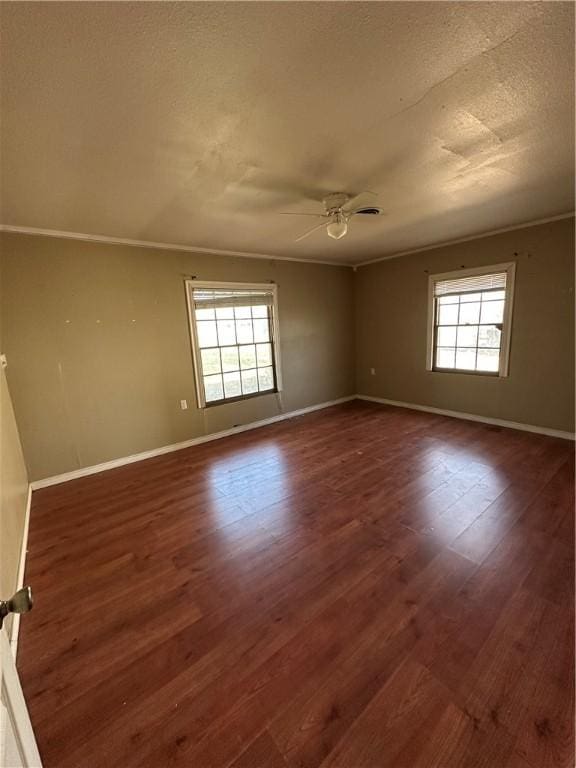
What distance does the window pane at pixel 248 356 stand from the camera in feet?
14.5

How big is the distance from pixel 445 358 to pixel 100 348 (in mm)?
4513

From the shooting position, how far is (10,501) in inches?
77.8

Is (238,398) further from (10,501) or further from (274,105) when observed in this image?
(274,105)

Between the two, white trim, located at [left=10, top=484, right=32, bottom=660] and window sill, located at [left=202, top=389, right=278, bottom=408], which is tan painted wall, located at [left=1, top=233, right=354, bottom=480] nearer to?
window sill, located at [left=202, top=389, right=278, bottom=408]

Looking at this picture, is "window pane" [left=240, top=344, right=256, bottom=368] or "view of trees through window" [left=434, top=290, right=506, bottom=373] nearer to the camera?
"view of trees through window" [left=434, top=290, right=506, bottom=373]

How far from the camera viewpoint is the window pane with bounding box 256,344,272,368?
457cm

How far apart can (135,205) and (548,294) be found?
435 cm

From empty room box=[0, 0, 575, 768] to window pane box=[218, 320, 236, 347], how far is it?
27mm

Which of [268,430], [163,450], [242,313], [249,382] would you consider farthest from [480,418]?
[163,450]

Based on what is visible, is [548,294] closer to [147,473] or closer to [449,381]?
[449,381]

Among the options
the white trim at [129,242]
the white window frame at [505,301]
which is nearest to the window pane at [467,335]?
the white window frame at [505,301]

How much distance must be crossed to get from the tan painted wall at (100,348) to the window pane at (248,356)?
1.86 feet

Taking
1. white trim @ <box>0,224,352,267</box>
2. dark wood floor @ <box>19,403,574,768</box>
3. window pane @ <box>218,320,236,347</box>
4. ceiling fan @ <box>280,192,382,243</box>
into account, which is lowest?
dark wood floor @ <box>19,403,574,768</box>

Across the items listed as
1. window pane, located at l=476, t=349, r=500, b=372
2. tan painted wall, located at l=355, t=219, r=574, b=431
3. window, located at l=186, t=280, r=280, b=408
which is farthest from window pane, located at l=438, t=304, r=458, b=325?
window, located at l=186, t=280, r=280, b=408
